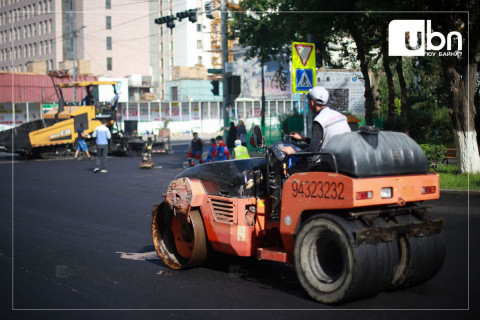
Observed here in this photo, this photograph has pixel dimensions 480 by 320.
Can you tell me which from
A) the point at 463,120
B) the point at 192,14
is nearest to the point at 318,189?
the point at 463,120

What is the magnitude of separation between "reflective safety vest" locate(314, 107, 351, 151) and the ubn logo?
12.6 metres

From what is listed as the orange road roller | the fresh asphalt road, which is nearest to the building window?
the fresh asphalt road

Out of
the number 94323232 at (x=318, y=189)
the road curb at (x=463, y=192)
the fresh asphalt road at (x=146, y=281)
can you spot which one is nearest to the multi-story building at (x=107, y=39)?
the road curb at (x=463, y=192)

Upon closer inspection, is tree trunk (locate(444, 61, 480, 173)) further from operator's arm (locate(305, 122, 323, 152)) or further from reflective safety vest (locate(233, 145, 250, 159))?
operator's arm (locate(305, 122, 323, 152))

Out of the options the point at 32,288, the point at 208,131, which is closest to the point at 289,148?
the point at 32,288

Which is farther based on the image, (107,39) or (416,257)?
(107,39)

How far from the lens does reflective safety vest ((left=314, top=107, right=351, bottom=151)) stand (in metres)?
6.83

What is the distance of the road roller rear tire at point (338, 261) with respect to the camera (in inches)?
238

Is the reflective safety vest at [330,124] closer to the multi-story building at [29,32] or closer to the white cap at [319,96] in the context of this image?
the white cap at [319,96]

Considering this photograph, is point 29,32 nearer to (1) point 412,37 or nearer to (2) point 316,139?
(1) point 412,37

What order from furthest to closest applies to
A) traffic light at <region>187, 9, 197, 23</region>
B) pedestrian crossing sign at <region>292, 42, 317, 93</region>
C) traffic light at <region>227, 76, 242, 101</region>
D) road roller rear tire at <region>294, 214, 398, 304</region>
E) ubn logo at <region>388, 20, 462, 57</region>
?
1. traffic light at <region>187, 9, 197, 23</region>
2. traffic light at <region>227, 76, 242, 101</region>
3. ubn logo at <region>388, 20, 462, 57</region>
4. pedestrian crossing sign at <region>292, 42, 317, 93</region>
5. road roller rear tire at <region>294, 214, 398, 304</region>

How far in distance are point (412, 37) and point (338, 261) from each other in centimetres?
1686

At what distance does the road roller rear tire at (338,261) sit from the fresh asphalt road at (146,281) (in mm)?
164

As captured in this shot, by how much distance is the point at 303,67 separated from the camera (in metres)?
17.1
